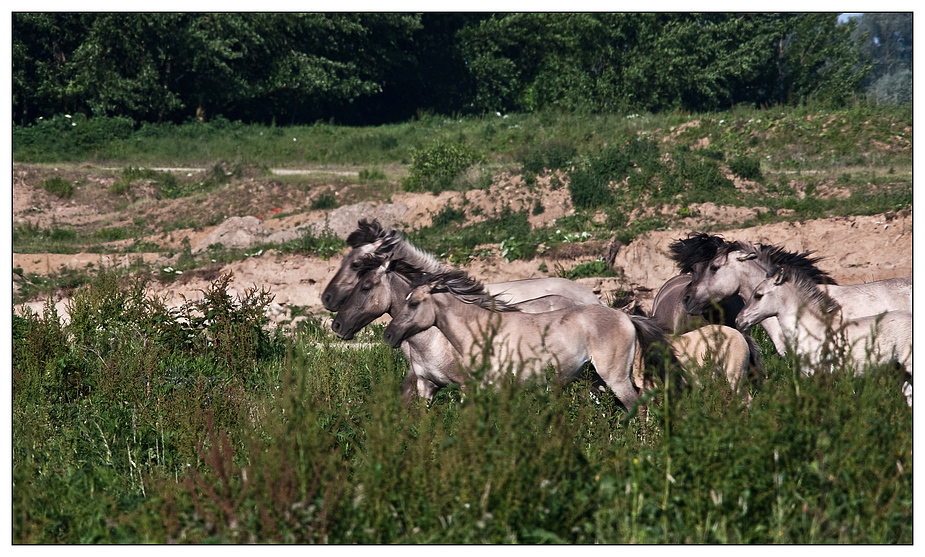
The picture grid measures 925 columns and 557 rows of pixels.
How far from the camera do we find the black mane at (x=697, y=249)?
25.8ft

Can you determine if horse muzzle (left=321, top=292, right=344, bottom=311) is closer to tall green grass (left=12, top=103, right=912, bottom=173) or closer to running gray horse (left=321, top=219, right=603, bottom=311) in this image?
running gray horse (left=321, top=219, right=603, bottom=311)

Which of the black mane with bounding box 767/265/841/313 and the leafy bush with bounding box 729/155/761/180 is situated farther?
the leafy bush with bounding box 729/155/761/180

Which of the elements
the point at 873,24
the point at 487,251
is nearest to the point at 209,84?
the point at 487,251

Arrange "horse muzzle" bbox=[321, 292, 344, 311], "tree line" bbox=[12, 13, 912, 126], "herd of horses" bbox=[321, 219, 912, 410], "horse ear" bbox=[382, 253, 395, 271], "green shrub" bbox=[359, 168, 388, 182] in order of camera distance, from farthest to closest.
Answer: "tree line" bbox=[12, 13, 912, 126] < "green shrub" bbox=[359, 168, 388, 182] < "horse muzzle" bbox=[321, 292, 344, 311] < "horse ear" bbox=[382, 253, 395, 271] < "herd of horses" bbox=[321, 219, 912, 410]

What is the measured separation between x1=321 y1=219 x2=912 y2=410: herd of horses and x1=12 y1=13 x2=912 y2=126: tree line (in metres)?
25.5

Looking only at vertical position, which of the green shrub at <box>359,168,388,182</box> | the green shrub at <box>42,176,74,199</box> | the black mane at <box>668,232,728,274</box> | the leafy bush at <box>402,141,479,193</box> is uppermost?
the black mane at <box>668,232,728,274</box>

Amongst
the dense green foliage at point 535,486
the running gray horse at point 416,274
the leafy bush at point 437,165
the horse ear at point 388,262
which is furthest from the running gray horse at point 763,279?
the leafy bush at point 437,165

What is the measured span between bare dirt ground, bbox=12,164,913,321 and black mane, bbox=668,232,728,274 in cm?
447

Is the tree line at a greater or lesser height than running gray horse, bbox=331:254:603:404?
greater

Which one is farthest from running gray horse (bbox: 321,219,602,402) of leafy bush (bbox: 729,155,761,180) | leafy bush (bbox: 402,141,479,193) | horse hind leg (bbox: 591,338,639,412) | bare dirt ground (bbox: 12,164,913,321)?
leafy bush (bbox: 402,141,479,193)

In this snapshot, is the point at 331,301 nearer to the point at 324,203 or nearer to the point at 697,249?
the point at 697,249

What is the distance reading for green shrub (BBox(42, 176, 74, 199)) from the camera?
2631 cm

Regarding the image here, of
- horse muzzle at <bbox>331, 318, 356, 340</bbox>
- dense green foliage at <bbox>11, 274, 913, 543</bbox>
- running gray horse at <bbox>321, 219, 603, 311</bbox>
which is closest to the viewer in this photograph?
dense green foliage at <bbox>11, 274, 913, 543</bbox>

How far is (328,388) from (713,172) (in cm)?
1341
